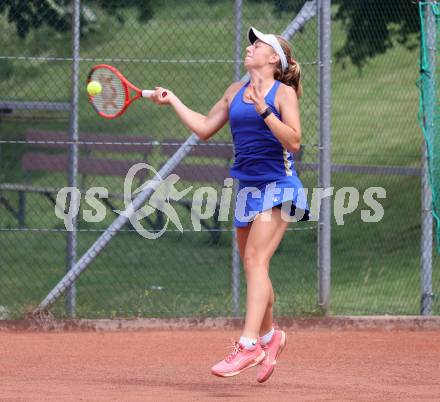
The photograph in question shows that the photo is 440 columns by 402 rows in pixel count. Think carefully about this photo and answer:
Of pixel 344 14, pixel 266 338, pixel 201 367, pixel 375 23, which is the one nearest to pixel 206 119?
pixel 266 338

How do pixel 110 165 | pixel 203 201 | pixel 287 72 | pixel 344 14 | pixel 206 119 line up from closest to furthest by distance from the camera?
pixel 287 72, pixel 206 119, pixel 344 14, pixel 203 201, pixel 110 165

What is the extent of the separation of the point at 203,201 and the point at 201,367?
468cm

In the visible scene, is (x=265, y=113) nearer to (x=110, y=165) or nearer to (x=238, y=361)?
(x=238, y=361)

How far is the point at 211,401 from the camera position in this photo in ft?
19.7

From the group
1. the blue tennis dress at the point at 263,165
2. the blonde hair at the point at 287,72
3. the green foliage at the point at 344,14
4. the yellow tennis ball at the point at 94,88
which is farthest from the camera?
the green foliage at the point at 344,14

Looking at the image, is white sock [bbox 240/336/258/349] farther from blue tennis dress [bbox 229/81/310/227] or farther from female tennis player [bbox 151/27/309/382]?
blue tennis dress [bbox 229/81/310/227]

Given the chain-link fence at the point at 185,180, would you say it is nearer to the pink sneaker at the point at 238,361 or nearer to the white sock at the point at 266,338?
the white sock at the point at 266,338

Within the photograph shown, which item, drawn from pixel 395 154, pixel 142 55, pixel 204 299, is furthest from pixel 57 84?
pixel 204 299

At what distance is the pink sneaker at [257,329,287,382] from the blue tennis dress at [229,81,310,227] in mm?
701

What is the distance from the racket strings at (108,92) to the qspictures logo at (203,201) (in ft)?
3.46

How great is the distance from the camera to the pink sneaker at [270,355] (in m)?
6.49

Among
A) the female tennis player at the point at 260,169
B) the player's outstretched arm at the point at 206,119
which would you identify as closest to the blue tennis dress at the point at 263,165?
the female tennis player at the point at 260,169

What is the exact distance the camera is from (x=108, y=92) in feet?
25.2

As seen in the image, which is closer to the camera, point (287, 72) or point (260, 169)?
point (260, 169)
